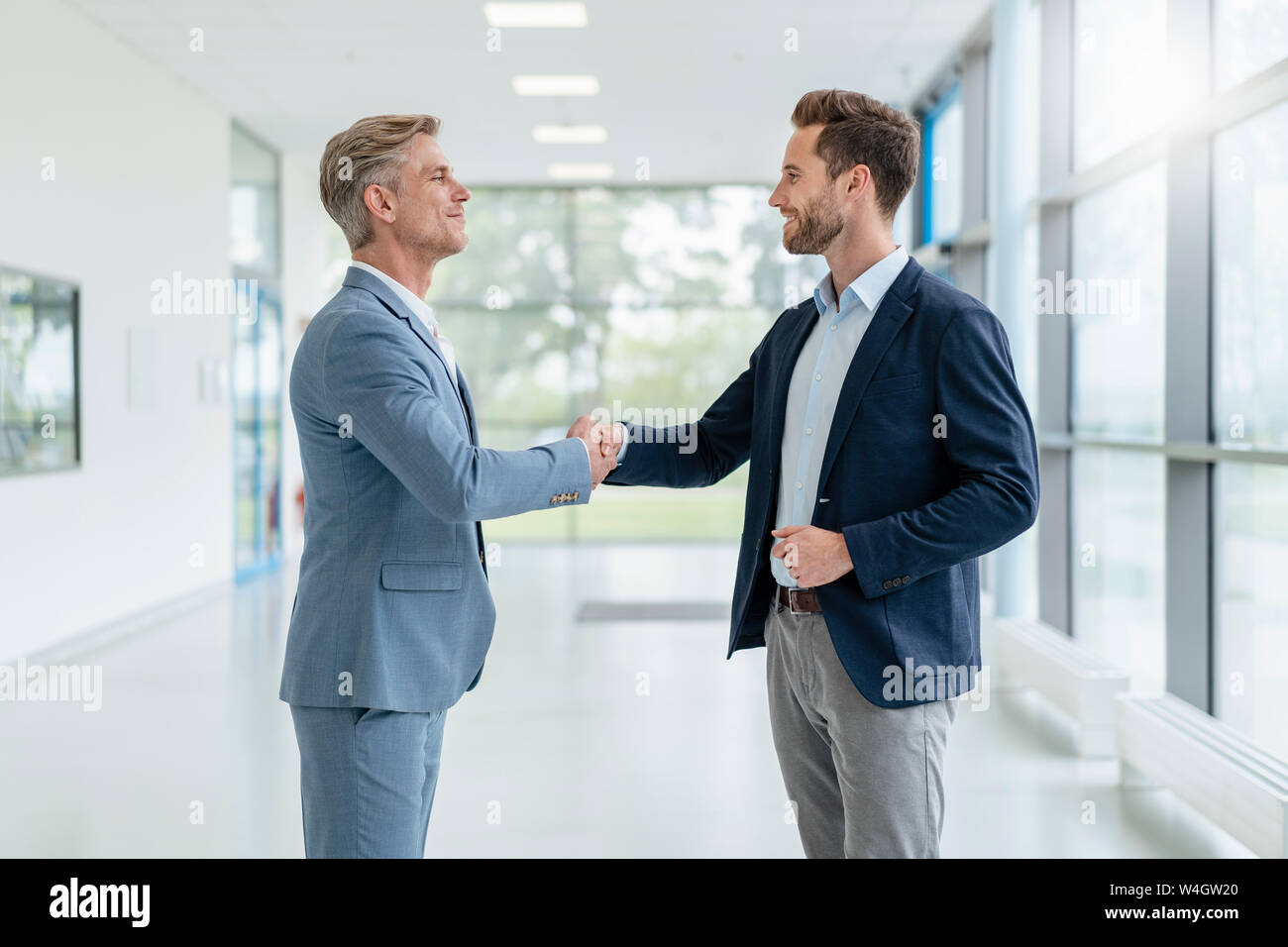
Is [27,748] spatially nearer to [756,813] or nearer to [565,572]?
[756,813]

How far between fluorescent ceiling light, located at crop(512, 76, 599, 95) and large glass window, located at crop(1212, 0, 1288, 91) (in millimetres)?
4942

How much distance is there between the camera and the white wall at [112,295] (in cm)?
573

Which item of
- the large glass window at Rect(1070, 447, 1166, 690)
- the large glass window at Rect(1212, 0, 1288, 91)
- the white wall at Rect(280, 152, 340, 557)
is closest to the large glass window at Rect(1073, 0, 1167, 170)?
the large glass window at Rect(1212, 0, 1288, 91)

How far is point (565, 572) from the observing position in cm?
975

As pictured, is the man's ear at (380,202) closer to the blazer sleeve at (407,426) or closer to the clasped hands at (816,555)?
the blazer sleeve at (407,426)

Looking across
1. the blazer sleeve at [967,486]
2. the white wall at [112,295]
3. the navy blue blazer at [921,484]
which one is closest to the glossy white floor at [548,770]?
the white wall at [112,295]

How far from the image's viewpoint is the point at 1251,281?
377 centimetres

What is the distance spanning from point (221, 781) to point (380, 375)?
275 centimetres

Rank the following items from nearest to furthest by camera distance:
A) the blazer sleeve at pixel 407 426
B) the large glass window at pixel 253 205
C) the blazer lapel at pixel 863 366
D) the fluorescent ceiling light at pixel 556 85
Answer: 1. the blazer sleeve at pixel 407 426
2. the blazer lapel at pixel 863 366
3. the fluorescent ceiling light at pixel 556 85
4. the large glass window at pixel 253 205

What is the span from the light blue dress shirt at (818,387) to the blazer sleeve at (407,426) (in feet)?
1.51

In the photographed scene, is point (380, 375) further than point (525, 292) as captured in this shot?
No

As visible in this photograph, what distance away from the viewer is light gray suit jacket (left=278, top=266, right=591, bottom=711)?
5.50 ft

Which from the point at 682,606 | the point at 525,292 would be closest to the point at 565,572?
the point at 682,606

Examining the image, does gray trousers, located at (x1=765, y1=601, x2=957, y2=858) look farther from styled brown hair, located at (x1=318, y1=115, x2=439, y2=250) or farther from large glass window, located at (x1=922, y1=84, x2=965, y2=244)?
large glass window, located at (x1=922, y1=84, x2=965, y2=244)
